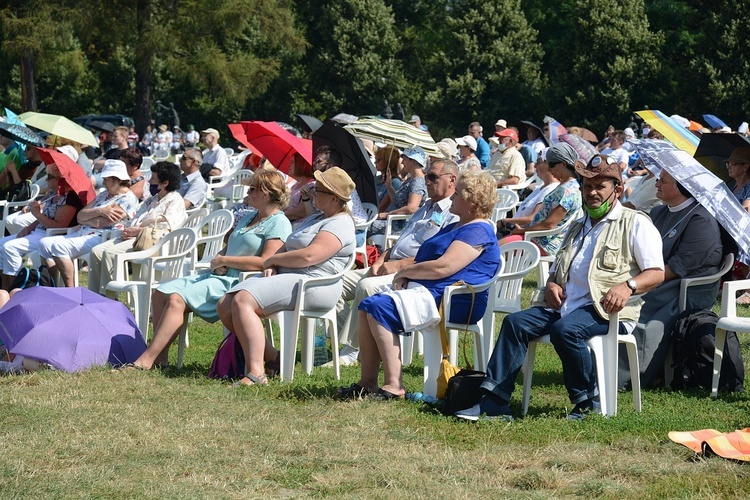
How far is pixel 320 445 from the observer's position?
4621mm

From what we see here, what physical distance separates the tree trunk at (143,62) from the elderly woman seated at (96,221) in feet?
78.7

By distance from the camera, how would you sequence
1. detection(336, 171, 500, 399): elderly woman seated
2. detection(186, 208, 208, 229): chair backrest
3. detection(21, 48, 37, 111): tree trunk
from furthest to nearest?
detection(21, 48, 37, 111): tree trunk, detection(186, 208, 208, 229): chair backrest, detection(336, 171, 500, 399): elderly woman seated

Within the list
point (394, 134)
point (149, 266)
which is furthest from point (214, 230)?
point (394, 134)

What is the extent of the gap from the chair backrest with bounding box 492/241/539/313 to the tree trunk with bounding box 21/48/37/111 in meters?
27.7

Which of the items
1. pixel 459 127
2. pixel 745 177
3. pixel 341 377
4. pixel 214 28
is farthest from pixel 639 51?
pixel 341 377

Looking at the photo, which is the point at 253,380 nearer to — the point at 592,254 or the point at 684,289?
the point at 592,254

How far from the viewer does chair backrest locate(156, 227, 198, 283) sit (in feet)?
25.2

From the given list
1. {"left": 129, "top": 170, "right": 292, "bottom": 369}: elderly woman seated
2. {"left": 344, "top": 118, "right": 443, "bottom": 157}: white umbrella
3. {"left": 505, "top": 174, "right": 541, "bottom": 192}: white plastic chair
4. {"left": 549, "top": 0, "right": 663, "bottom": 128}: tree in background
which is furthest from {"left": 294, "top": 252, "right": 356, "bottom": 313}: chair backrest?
{"left": 549, "top": 0, "right": 663, "bottom": 128}: tree in background

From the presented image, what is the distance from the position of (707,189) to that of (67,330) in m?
3.79

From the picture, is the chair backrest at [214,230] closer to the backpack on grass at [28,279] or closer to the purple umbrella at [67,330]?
the backpack on grass at [28,279]

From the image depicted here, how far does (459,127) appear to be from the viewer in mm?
37719

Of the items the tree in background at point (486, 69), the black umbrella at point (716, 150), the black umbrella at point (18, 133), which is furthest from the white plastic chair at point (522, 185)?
the tree in background at point (486, 69)

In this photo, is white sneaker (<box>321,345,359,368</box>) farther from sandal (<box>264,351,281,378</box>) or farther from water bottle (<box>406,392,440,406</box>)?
water bottle (<box>406,392,440,406</box>)

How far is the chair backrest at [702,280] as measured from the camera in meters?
6.13
